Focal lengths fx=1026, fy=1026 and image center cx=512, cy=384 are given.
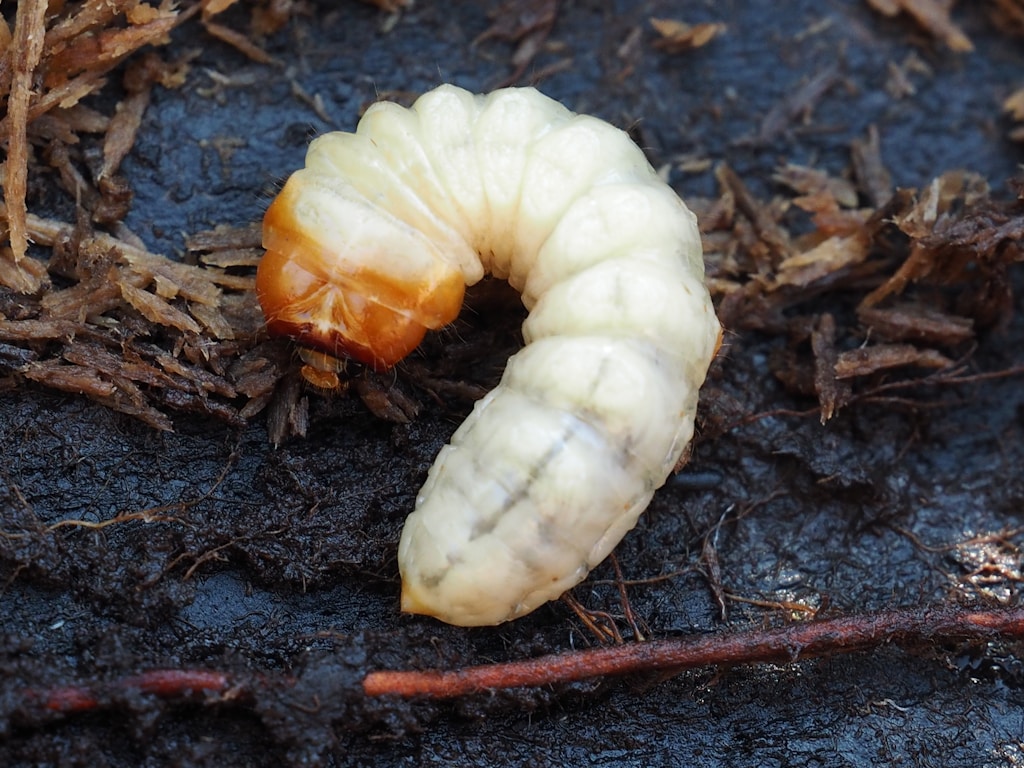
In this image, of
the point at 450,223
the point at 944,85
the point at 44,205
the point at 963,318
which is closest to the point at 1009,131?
the point at 944,85

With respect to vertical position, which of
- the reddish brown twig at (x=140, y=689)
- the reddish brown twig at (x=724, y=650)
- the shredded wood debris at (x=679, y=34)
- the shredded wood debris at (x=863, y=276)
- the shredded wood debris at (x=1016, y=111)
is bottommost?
the reddish brown twig at (x=724, y=650)

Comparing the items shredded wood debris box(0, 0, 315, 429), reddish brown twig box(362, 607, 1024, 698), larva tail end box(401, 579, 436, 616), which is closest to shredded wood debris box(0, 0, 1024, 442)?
shredded wood debris box(0, 0, 315, 429)

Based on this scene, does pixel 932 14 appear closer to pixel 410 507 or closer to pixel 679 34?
pixel 679 34

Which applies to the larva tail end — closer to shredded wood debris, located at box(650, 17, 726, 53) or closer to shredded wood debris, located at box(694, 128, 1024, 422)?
shredded wood debris, located at box(694, 128, 1024, 422)

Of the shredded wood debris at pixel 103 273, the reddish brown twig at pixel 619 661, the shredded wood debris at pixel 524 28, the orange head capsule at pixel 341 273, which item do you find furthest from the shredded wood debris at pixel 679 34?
the reddish brown twig at pixel 619 661

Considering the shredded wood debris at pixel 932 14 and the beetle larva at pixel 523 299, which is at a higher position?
the shredded wood debris at pixel 932 14

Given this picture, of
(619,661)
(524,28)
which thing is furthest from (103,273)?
(619,661)

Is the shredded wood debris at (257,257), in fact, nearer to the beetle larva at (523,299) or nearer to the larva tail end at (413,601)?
the beetle larva at (523,299)

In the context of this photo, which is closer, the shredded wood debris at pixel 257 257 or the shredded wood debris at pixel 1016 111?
the shredded wood debris at pixel 257 257

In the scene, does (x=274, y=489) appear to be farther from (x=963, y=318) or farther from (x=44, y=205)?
(x=963, y=318)
